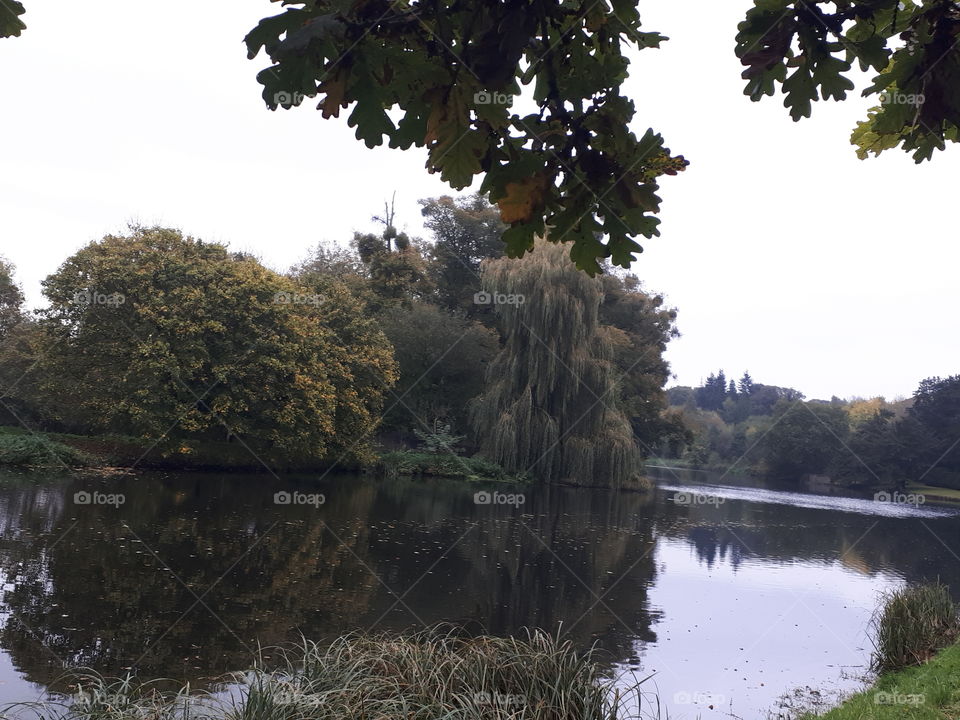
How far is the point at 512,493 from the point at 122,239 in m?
14.8

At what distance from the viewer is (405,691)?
4.79m

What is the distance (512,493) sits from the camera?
81.7ft

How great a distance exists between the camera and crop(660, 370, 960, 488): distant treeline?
50094mm

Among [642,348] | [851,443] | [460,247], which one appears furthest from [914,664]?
[851,443]

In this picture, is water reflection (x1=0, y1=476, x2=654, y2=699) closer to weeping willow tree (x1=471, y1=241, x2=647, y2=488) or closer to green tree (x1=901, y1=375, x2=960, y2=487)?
weeping willow tree (x1=471, y1=241, x2=647, y2=488)

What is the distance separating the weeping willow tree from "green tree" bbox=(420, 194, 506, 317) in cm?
912

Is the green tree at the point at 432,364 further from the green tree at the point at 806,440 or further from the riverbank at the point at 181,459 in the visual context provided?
the green tree at the point at 806,440

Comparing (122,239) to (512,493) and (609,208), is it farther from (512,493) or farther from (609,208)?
(609,208)

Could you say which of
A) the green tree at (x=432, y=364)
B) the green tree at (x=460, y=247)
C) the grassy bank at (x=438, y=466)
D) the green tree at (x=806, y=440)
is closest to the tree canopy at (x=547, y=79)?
the grassy bank at (x=438, y=466)

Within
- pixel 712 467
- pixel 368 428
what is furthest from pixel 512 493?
pixel 712 467

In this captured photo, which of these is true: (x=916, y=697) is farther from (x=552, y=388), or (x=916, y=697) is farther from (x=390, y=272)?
(x=390, y=272)

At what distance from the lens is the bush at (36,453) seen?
20.9 m

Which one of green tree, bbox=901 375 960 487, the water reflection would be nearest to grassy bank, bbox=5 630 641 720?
the water reflection

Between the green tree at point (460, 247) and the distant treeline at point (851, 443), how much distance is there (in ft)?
41.6
